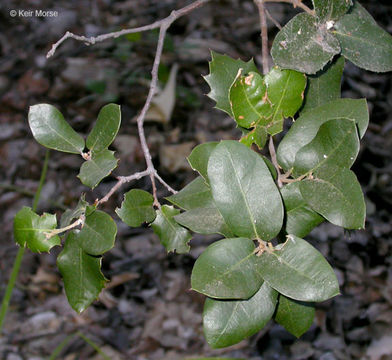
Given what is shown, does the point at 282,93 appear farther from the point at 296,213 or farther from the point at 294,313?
the point at 294,313

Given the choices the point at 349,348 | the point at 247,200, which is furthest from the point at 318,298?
the point at 349,348

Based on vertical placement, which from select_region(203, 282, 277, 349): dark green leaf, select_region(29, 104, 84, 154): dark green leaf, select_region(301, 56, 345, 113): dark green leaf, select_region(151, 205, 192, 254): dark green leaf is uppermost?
select_region(301, 56, 345, 113): dark green leaf

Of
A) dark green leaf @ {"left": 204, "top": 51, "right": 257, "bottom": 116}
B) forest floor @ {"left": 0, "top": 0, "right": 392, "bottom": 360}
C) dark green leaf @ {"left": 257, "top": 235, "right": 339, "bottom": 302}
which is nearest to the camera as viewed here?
dark green leaf @ {"left": 257, "top": 235, "right": 339, "bottom": 302}

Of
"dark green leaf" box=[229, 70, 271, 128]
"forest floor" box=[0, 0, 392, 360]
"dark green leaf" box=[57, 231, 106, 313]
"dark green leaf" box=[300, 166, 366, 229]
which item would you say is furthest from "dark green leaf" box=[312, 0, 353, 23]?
"forest floor" box=[0, 0, 392, 360]

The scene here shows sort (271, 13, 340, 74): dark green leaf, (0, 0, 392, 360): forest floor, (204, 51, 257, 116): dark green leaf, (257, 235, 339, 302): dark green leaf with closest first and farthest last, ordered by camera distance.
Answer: (257, 235, 339, 302): dark green leaf → (271, 13, 340, 74): dark green leaf → (204, 51, 257, 116): dark green leaf → (0, 0, 392, 360): forest floor

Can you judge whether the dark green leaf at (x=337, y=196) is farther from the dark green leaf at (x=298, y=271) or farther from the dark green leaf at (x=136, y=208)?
the dark green leaf at (x=136, y=208)

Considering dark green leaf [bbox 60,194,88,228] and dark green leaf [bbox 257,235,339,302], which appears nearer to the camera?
dark green leaf [bbox 257,235,339,302]

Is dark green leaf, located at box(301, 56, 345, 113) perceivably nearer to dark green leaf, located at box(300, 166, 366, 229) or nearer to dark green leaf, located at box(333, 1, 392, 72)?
dark green leaf, located at box(333, 1, 392, 72)
